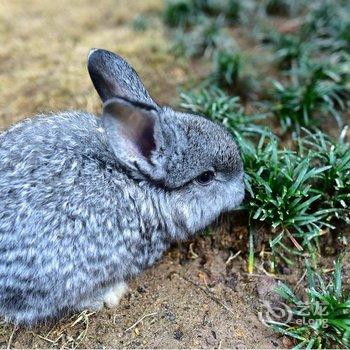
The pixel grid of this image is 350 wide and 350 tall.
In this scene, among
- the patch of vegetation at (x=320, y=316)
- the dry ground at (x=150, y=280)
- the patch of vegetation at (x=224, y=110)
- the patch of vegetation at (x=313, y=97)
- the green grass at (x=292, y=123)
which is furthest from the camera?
the patch of vegetation at (x=313, y=97)

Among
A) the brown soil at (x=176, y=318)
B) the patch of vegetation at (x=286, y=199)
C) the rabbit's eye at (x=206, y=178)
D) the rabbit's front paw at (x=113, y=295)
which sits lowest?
the brown soil at (x=176, y=318)

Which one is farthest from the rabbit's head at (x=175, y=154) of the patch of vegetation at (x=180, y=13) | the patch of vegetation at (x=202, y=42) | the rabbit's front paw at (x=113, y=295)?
the patch of vegetation at (x=180, y=13)

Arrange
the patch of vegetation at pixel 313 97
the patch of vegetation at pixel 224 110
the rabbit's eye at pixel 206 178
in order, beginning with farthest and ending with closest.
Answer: the patch of vegetation at pixel 313 97, the patch of vegetation at pixel 224 110, the rabbit's eye at pixel 206 178

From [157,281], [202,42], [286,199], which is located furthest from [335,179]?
[202,42]

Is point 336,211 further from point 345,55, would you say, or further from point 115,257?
point 345,55

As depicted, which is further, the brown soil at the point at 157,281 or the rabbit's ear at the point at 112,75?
the rabbit's ear at the point at 112,75

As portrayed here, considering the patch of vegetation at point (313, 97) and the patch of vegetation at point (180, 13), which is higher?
the patch of vegetation at point (180, 13)

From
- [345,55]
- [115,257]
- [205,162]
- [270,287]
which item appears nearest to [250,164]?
[205,162]

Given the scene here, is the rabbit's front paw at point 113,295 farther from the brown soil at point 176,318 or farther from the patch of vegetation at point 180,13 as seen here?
the patch of vegetation at point 180,13

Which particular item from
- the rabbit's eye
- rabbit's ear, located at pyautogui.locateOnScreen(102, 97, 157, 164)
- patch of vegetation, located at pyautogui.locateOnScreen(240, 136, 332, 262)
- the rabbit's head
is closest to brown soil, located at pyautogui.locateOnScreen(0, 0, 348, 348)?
patch of vegetation, located at pyautogui.locateOnScreen(240, 136, 332, 262)
